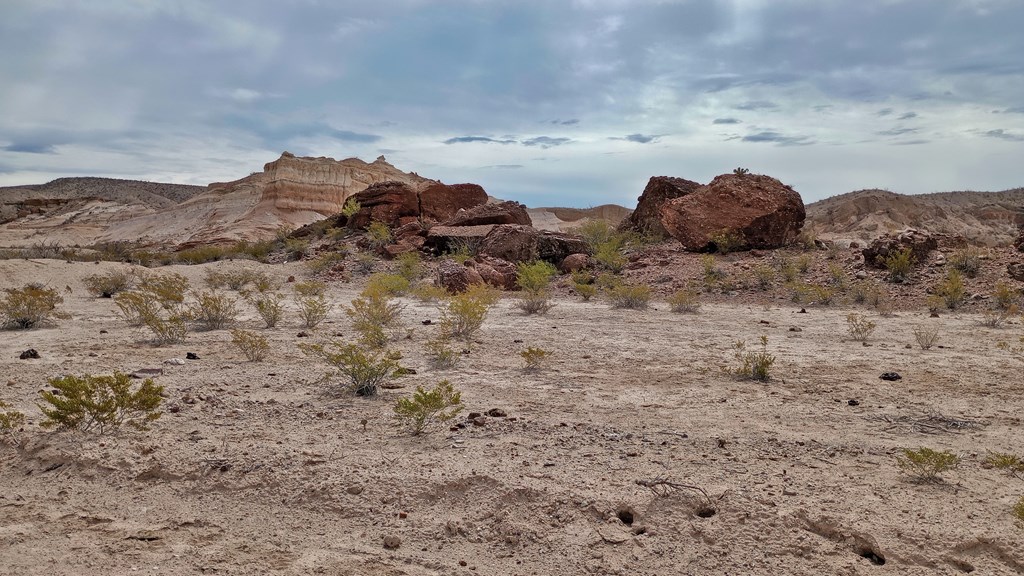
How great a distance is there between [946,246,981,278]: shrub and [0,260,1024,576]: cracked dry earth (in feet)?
25.0

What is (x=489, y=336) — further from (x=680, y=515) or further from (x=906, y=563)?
(x=906, y=563)

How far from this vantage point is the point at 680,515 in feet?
10.2

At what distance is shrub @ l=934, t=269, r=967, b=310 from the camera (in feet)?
35.5

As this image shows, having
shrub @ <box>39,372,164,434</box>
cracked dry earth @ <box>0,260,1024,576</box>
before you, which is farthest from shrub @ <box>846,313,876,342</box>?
shrub @ <box>39,372,164,434</box>

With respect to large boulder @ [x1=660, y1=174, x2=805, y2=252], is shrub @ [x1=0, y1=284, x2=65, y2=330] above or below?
below

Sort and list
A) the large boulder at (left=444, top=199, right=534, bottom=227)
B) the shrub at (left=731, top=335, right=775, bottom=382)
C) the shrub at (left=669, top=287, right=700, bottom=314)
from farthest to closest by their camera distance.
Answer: the large boulder at (left=444, top=199, right=534, bottom=227) → the shrub at (left=669, top=287, right=700, bottom=314) → the shrub at (left=731, top=335, right=775, bottom=382)

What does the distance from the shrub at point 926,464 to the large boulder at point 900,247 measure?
11.3 meters

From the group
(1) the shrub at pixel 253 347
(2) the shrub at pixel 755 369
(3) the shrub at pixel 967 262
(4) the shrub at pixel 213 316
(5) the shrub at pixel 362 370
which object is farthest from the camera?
(3) the shrub at pixel 967 262

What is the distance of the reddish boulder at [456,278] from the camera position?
12898 millimetres

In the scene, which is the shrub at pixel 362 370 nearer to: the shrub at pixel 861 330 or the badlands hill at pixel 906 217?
the shrub at pixel 861 330

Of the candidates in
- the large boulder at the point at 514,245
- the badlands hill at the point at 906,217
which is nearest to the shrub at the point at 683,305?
the large boulder at the point at 514,245

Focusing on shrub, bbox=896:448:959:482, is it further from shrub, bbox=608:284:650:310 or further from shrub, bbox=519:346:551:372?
shrub, bbox=608:284:650:310

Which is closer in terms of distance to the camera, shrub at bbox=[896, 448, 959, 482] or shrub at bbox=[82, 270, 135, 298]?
shrub at bbox=[896, 448, 959, 482]

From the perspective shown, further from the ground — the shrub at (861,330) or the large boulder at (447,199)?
the large boulder at (447,199)
